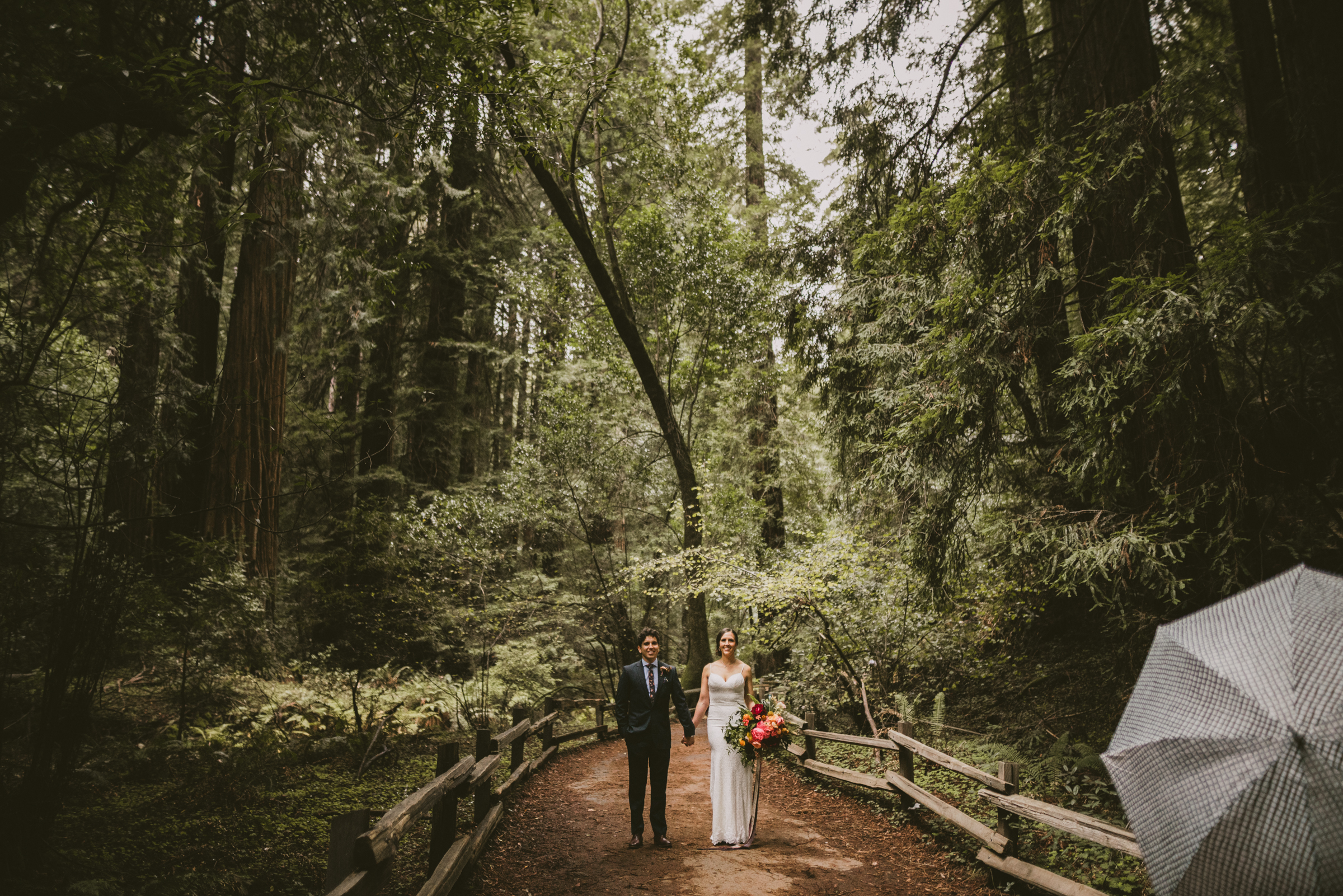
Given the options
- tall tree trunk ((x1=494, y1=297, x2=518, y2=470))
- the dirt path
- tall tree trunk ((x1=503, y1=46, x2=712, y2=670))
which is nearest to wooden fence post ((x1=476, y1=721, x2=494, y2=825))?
the dirt path

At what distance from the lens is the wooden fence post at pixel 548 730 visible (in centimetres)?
1066

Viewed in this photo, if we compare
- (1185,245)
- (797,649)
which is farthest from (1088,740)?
(1185,245)

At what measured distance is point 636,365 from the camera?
Result: 48.9ft

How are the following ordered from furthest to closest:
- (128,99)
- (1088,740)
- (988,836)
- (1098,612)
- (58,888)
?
(1098,612), (1088,740), (988,836), (128,99), (58,888)

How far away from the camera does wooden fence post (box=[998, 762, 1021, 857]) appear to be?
561 centimetres

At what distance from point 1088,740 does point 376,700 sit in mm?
9394

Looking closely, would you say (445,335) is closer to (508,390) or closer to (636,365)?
(636,365)

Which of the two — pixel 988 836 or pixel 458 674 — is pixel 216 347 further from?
pixel 988 836

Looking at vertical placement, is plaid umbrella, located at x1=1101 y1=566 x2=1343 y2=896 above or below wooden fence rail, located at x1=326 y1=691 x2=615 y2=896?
above

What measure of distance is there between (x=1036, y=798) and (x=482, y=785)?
5.50 metres

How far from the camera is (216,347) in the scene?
38.3 feet

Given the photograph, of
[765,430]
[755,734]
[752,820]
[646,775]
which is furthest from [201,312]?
[765,430]

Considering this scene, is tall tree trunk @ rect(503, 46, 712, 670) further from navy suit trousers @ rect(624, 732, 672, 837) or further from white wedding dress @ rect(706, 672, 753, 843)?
navy suit trousers @ rect(624, 732, 672, 837)

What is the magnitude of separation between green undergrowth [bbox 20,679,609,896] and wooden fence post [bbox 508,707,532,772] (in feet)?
1.00
